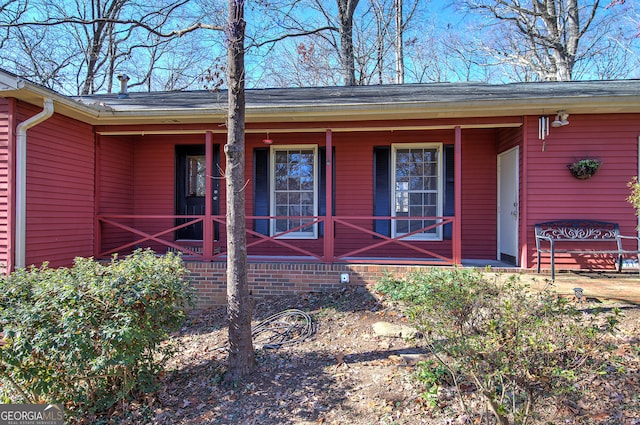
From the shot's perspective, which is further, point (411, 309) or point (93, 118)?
point (93, 118)

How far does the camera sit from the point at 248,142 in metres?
7.12

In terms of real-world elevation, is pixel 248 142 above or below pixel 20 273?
above

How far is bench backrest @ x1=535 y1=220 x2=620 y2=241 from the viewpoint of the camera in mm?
5520

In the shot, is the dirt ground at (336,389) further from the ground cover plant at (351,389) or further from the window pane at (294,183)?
the window pane at (294,183)

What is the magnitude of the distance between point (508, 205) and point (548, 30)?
1375 cm

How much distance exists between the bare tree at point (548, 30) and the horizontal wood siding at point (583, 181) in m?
11.3

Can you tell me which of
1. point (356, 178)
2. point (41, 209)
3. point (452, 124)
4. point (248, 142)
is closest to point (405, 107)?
point (452, 124)

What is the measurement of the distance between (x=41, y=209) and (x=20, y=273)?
7.89 feet

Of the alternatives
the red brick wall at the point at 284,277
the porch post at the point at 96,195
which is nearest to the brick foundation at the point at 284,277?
the red brick wall at the point at 284,277

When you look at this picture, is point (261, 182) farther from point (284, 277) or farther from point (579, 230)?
point (579, 230)

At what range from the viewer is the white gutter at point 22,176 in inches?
191

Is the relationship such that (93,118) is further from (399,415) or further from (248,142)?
(399,415)

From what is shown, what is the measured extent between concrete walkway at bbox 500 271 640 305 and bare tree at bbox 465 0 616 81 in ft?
41.5

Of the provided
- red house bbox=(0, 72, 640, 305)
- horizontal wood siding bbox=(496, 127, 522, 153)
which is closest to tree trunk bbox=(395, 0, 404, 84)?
red house bbox=(0, 72, 640, 305)
